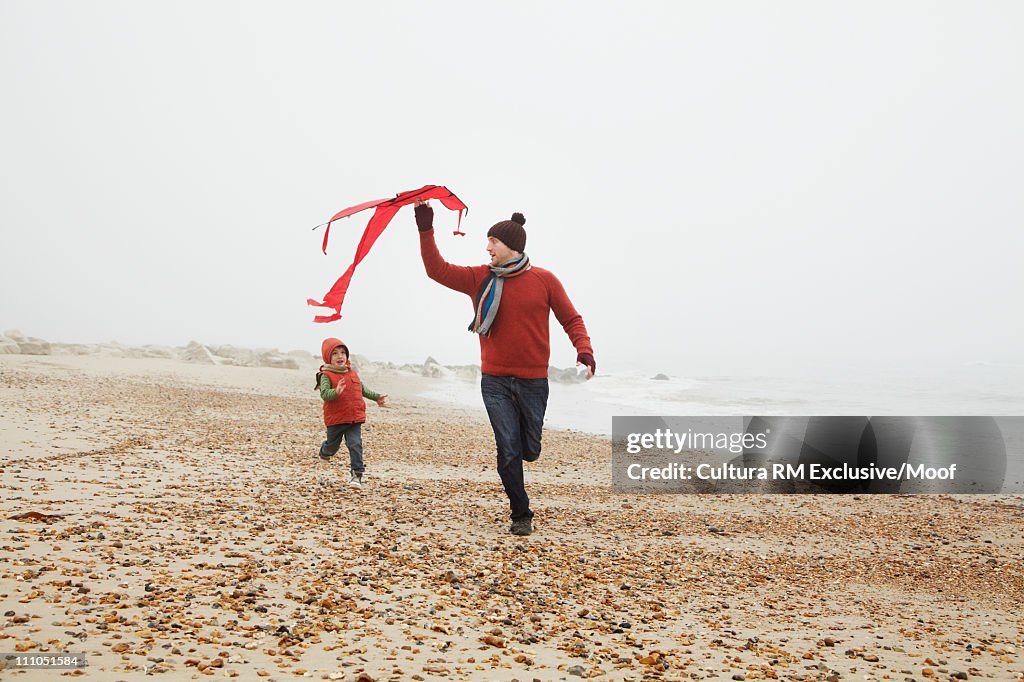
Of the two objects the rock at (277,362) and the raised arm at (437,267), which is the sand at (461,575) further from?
the rock at (277,362)

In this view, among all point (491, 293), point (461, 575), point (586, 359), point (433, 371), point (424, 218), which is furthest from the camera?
point (433, 371)

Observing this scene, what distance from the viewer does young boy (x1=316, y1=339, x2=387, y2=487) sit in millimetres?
8633

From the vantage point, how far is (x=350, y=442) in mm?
8727

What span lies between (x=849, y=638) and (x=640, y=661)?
154 cm

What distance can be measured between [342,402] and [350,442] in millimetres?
479

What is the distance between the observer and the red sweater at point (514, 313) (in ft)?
21.4

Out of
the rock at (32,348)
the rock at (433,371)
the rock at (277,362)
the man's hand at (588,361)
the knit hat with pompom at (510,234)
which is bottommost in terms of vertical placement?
the rock at (433,371)

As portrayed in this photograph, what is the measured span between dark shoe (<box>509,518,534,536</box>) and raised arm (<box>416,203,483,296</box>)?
2.06 meters

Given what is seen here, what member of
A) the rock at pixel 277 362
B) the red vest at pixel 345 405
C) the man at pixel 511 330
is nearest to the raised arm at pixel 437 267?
the man at pixel 511 330

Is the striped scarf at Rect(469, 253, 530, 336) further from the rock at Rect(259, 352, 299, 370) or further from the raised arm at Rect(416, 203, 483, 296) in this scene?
the rock at Rect(259, 352, 299, 370)

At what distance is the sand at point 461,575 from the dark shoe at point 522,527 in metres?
0.13

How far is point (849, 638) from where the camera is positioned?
15.0ft

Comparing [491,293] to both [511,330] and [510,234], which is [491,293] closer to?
[511,330]

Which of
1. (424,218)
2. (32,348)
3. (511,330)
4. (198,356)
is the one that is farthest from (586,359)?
(198,356)
